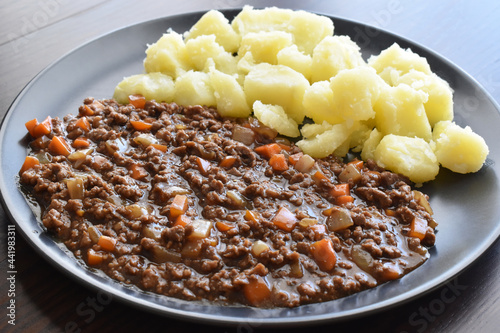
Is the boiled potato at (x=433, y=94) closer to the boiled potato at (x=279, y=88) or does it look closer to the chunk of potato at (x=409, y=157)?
the chunk of potato at (x=409, y=157)

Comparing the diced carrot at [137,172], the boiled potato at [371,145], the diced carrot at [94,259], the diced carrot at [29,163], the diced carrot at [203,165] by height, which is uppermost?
the boiled potato at [371,145]

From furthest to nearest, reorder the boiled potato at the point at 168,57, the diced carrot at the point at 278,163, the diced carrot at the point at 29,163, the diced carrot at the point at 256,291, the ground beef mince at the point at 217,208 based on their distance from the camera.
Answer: the boiled potato at the point at 168,57 < the diced carrot at the point at 278,163 < the diced carrot at the point at 29,163 < the ground beef mince at the point at 217,208 < the diced carrot at the point at 256,291

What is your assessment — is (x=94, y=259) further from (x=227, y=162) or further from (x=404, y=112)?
(x=404, y=112)

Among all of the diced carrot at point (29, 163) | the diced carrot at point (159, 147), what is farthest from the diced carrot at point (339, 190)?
the diced carrot at point (29, 163)

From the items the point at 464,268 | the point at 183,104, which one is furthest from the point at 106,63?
the point at 464,268

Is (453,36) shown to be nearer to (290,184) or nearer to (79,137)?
(290,184)

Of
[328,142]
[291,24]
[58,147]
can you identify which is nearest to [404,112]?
[328,142]

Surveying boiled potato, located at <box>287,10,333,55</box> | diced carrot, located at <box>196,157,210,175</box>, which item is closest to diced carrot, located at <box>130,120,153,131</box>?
diced carrot, located at <box>196,157,210,175</box>
